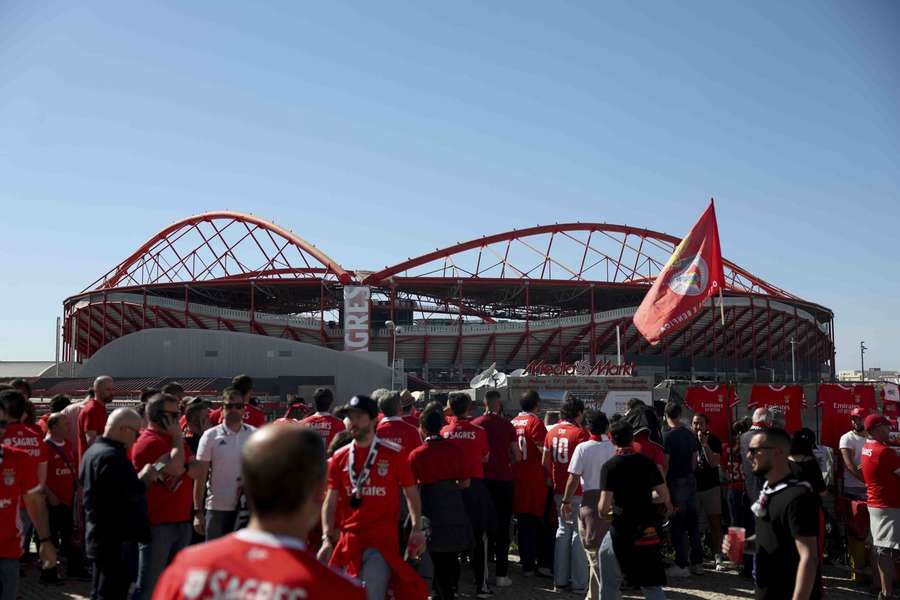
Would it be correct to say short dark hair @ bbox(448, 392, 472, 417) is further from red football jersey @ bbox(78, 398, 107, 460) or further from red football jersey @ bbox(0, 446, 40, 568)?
red football jersey @ bbox(0, 446, 40, 568)

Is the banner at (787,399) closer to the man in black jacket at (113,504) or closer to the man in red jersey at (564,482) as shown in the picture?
the man in red jersey at (564,482)

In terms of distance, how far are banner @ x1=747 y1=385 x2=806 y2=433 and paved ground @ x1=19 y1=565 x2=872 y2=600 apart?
3327mm

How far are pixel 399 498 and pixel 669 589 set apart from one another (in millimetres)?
4229

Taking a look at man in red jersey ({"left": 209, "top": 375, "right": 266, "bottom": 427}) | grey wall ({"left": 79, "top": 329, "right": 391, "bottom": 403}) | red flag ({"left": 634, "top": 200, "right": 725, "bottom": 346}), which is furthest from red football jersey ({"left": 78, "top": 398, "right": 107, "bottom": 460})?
grey wall ({"left": 79, "top": 329, "right": 391, "bottom": 403})

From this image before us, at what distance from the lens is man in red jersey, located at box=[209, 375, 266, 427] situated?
734cm

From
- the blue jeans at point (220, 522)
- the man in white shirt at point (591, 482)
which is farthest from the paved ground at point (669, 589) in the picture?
the blue jeans at point (220, 522)

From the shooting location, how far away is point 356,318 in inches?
1609

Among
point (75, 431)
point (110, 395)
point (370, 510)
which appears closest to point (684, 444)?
point (370, 510)

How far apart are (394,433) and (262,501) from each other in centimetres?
381

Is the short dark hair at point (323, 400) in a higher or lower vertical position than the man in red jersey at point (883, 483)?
higher

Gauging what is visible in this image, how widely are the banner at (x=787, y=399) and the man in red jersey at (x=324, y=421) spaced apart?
694cm

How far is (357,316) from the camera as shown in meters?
40.9

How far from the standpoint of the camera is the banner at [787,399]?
11.8m

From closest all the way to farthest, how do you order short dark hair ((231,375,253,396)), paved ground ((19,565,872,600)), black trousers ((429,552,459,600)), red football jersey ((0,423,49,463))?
1. red football jersey ((0,423,49,463))
2. black trousers ((429,552,459,600))
3. short dark hair ((231,375,253,396))
4. paved ground ((19,565,872,600))
